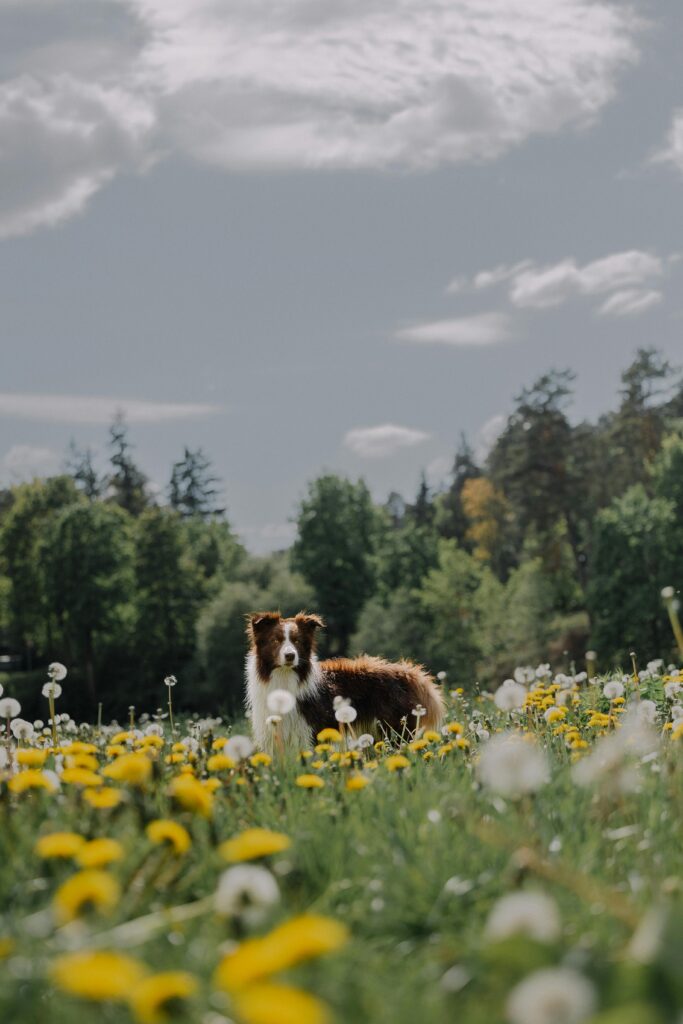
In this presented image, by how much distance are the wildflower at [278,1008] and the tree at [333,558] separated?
63.3 meters

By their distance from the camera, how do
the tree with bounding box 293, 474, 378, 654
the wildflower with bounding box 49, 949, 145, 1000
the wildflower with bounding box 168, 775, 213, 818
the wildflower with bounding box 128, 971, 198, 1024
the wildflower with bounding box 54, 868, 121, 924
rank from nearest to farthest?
the wildflower with bounding box 49, 949, 145, 1000 → the wildflower with bounding box 128, 971, 198, 1024 → the wildflower with bounding box 54, 868, 121, 924 → the wildflower with bounding box 168, 775, 213, 818 → the tree with bounding box 293, 474, 378, 654

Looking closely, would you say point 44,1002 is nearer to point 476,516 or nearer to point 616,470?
point 616,470

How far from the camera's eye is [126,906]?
3498 millimetres

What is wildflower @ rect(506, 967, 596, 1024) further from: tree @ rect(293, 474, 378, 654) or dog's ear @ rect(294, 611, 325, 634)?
tree @ rect(293, 474, 378, 654)

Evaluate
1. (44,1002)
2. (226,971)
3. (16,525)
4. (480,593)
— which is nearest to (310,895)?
(44,1002)

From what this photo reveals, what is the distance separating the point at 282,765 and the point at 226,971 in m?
3.38

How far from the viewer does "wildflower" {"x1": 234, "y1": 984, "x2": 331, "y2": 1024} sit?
2139 mm

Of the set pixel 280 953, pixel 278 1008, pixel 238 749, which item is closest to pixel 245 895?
pixel 280 953

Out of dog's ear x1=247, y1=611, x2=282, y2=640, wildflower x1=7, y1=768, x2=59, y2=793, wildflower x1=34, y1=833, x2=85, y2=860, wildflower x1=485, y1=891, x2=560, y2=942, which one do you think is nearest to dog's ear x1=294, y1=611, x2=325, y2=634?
dog's ear x1=247, y1=611, x2=282, y2=640

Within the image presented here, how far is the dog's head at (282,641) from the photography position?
10.1 meters

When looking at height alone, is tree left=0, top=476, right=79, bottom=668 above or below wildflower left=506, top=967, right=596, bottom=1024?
above

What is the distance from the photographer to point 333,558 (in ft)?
220

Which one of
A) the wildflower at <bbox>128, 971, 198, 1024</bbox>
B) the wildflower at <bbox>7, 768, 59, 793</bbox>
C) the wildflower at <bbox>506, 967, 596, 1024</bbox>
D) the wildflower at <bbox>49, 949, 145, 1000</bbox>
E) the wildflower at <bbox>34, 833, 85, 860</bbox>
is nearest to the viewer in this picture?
the wildflower at <bbox>506, 967, 596, 1024</bbox>

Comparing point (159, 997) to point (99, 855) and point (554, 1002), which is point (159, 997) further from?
point (554, 1002)
